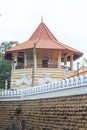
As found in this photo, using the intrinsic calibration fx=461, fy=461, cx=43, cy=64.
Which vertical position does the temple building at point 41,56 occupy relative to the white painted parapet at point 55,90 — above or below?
above

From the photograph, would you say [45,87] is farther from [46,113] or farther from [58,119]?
[58,119]

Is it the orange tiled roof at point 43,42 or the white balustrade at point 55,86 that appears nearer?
the white balustrade at point 55,86

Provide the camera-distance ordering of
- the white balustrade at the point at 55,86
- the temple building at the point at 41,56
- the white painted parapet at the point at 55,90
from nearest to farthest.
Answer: the white painted parapet at the point at 55,90
the white balustrade at the point at 55,86
the temple building at the point at 41,56

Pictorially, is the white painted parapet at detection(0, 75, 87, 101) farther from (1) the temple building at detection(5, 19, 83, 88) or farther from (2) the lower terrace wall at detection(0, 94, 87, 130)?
(1) the temple building at detection(5, 19, 83, 88)

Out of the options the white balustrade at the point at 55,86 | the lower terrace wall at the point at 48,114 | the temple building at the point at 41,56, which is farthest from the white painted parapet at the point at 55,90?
the temple building at the point at 41,56

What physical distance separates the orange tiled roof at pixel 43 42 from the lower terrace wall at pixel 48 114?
8.50m

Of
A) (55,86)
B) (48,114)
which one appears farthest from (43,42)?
(55,86)

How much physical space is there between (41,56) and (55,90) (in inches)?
623

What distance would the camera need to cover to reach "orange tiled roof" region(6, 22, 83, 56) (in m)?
30.6

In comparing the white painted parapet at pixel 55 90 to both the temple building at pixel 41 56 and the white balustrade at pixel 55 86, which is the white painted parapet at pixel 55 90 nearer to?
the white balustrade at pixel 55 86

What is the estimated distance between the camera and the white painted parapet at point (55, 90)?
13938 mm

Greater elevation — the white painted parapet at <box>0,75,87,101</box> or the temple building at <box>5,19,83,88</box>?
the temple building at <box>5,19,83,88</box>

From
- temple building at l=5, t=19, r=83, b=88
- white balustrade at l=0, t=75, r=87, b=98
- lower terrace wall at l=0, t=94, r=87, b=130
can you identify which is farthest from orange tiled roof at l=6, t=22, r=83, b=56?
lower terrace wall at l=0, t=94, r=87, b=130

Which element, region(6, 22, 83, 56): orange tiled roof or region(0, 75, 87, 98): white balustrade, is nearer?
region(0, 75, 87, 98): white balustrade
